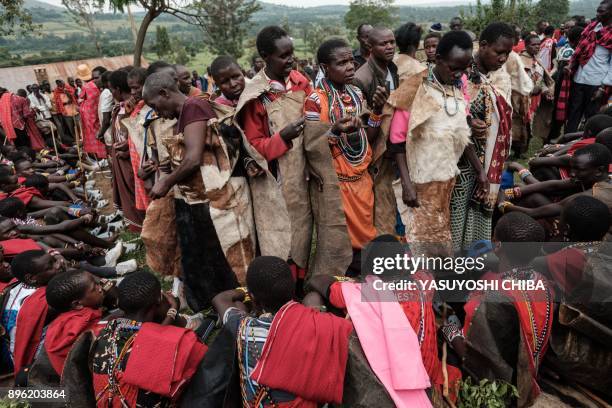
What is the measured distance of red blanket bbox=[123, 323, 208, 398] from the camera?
6.30 ft

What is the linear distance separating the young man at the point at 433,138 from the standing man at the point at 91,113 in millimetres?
6450

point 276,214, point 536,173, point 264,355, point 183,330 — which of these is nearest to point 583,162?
point 536,173

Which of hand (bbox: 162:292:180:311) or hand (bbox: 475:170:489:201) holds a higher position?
→ hand (bbox: 475:170:489:201)

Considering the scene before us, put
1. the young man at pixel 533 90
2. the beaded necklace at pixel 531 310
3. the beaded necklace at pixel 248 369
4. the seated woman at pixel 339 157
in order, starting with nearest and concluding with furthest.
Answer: the beaded necklace at pixel 248 369
the beaded necklace at pixel 531 310
the seated woman at pixel 339 157
the young man at pixel 533 90

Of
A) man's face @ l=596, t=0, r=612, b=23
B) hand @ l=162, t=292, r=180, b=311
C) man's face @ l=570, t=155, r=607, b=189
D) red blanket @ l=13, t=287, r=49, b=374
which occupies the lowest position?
red blanket @ l=13, t=287, r=49, b=374

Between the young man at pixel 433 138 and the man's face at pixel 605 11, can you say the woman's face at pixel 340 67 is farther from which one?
the man's face at pixel 605 11

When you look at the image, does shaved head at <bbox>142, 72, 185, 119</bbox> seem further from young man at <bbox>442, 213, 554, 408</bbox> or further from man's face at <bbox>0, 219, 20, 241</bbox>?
young man at <bbox>442, 213, 554, 408</bbox>

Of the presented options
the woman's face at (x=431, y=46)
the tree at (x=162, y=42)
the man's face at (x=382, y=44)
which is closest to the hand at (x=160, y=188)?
the man's face at (x=382, y=44)

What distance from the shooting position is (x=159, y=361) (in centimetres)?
194

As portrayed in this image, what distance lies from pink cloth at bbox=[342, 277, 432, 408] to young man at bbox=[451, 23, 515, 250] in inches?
62.4

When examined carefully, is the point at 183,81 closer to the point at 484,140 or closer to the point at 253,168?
the point at 253,168

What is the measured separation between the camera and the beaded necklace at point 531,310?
2178 millimetres

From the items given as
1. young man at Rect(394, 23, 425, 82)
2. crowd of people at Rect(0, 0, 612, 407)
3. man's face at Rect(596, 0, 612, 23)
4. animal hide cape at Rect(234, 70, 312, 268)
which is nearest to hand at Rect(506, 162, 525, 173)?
crowd of people at Rect(0, 0, 612, 407)

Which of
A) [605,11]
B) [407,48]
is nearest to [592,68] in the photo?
[605,11]
